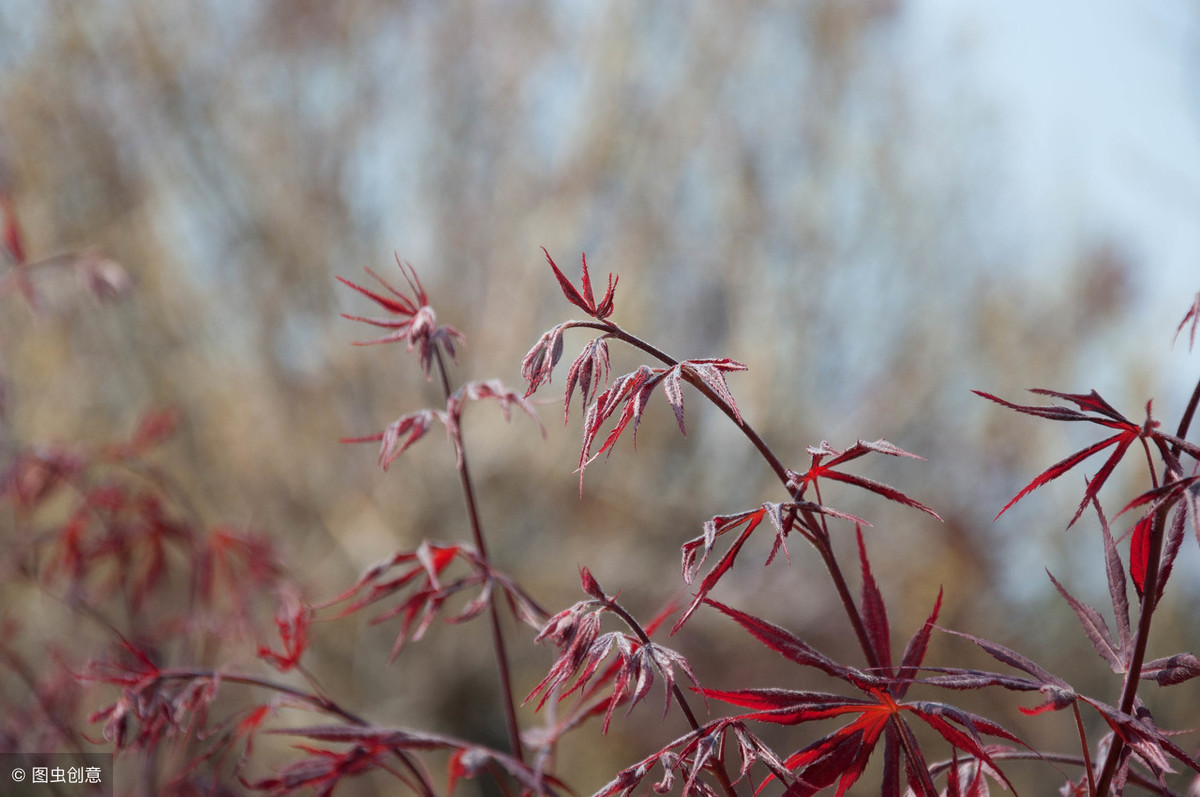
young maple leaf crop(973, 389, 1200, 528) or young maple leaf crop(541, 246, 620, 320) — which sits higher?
young maple leaf crop(541, 246, 620, 320)

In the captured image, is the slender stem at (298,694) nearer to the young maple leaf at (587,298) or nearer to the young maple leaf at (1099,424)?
the young maple leaf at (587,298)

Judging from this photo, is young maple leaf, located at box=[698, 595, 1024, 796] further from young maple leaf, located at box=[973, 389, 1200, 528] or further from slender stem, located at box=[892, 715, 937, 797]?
young maple leaf, located at box=[973, 389, 1200, 528]

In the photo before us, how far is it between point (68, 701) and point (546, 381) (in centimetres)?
169

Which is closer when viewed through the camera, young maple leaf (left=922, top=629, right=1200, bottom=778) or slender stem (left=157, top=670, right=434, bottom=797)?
young maple leaf (left=922, top=629, right=1200, bottom=778)

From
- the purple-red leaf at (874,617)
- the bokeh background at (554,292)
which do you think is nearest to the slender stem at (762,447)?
the purple-red leaf at (874,617)

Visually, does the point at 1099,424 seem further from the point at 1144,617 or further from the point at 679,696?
the point at 679,696

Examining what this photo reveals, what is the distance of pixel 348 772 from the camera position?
784mm

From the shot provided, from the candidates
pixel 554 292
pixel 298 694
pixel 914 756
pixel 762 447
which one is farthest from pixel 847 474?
pixel 554 292

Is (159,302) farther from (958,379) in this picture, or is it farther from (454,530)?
(958,379)

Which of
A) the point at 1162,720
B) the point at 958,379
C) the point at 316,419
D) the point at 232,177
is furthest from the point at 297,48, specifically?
the point at 1162,720

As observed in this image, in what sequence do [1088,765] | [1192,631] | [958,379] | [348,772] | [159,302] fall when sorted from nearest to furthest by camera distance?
[1088,765], [348,772], [159,302], [1192,631], [958,379]

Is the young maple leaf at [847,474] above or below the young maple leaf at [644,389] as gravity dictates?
below

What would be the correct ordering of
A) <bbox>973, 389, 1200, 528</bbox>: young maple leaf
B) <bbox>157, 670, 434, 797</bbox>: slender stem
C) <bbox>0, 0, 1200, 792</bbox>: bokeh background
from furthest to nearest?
<bbox>0, 0, 1200, 792</bbox>: bokeh background < <bbox>157, 670, 434, 797</bbox>: slender stem < <bbox>973, 389, 1200, 528</bbox>: young maple leaf

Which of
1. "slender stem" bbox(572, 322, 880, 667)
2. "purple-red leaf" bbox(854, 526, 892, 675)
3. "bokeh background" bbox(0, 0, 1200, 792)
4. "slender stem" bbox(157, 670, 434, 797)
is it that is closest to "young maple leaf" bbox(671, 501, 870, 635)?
"slender stem" bbox(572, 322, 880, 667)
